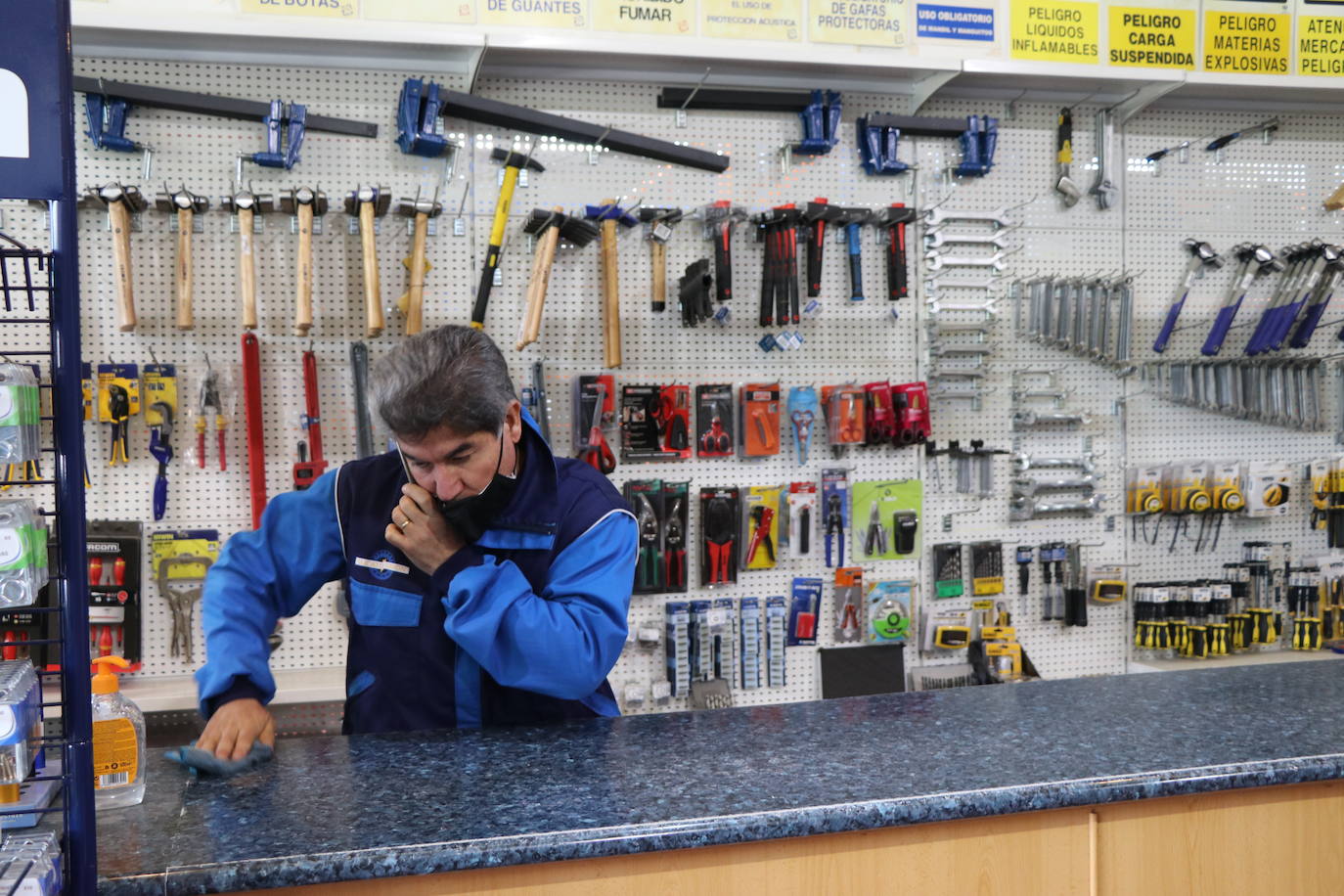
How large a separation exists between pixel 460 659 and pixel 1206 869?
48.4 inches

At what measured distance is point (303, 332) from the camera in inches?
132

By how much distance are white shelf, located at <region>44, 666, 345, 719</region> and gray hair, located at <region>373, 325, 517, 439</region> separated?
64.3 inches

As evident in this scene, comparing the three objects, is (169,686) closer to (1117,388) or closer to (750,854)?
(750,854)

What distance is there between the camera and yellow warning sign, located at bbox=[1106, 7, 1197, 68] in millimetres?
3590

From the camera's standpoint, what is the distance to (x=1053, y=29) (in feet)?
11.6

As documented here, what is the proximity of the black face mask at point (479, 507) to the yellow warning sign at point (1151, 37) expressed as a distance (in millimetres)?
2911

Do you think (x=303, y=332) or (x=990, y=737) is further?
(x=303, y=332)

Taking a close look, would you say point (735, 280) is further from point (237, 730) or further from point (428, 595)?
point (237, 730)

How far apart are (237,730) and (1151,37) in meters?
3.63

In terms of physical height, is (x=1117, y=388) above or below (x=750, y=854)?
above

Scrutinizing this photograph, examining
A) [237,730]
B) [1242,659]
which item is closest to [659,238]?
[237,730]

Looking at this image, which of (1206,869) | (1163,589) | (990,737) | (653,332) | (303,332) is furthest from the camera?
(1163,589)

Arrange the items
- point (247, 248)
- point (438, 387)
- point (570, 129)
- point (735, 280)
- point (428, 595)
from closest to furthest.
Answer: point (438, 387) → point (428, 595) → point (247, 248) → point (570, 129) → point (735, 280)

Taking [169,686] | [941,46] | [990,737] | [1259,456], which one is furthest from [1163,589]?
[169,686]
